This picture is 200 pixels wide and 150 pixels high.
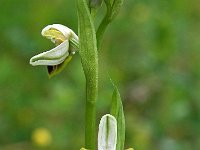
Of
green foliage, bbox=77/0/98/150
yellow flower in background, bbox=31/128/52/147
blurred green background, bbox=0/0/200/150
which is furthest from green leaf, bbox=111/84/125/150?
yellow flower in background, bbox=31/128/52/147

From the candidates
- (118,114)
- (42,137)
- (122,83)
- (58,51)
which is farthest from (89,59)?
(122,83)

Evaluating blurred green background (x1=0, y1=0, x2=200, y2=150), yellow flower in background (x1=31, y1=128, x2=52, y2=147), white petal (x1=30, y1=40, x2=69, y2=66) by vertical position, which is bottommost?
yellow flower in background (x1=31, y1=128, x2=52, y2=147)

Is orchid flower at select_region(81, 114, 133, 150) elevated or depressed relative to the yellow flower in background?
elevated

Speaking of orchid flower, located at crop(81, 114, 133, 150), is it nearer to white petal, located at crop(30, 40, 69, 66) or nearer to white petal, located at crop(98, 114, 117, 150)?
white petal, located at crop(98, 114, 117, 150)

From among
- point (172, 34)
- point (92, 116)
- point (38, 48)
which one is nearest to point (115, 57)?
point (38, 48)

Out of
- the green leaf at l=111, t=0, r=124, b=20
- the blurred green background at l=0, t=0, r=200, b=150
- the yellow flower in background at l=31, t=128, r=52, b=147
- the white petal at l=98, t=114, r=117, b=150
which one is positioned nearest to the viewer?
the white petal at l=98, t=114, r=117, b=150

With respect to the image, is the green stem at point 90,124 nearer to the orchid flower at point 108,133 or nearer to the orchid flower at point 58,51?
the orchid flower at point 108,133

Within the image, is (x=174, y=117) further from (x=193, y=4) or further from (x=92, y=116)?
(x=193, y=4)

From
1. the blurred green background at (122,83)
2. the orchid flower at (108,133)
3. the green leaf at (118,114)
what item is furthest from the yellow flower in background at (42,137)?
the orchid flower at (108,133)

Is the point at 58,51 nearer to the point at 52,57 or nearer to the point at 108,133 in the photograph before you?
the point at 52,57
